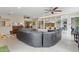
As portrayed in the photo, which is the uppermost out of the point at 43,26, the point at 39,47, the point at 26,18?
the point at 26,18

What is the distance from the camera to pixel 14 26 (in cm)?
1348

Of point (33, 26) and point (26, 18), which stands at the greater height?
point (26, 18)

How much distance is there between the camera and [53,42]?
25.0 ft
